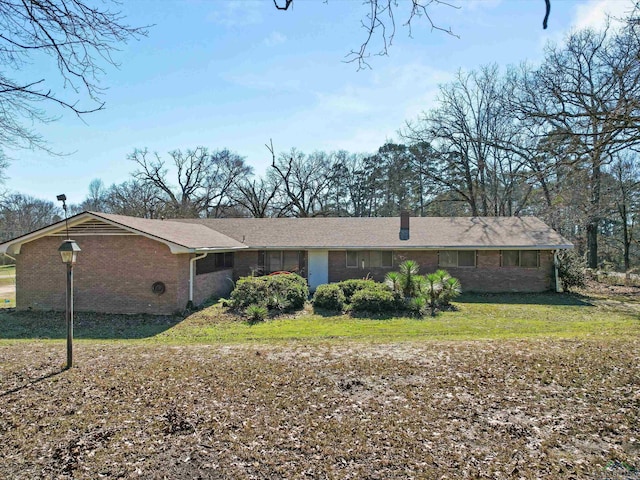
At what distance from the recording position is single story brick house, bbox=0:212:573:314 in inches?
528

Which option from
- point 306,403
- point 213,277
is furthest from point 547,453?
point 213,277

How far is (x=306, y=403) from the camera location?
5156 millimetres

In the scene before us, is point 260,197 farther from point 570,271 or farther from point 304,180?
point 570,271

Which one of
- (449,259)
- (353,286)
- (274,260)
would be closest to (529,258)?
(449,259)

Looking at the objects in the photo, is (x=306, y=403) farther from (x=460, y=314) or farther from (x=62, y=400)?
(x=460, y=314)

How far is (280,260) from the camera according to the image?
19047 mm

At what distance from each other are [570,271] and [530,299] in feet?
11.5

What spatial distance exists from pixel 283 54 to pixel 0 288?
25760 millimetres

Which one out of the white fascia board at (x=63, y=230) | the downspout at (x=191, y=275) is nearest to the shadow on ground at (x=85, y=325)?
the downspout at (x=191, y=275)

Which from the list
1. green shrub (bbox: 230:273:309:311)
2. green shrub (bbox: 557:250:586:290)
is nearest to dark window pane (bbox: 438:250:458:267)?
green shrub (bbox: 557:250:586:290)

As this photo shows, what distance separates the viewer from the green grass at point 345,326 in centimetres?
962

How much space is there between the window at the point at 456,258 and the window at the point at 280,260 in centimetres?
677

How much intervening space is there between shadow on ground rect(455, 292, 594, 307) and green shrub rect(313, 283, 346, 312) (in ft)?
18.1

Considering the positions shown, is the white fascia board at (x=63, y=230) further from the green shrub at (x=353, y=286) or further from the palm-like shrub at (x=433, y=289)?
the palm-like shrub at (x=433, y=289)
